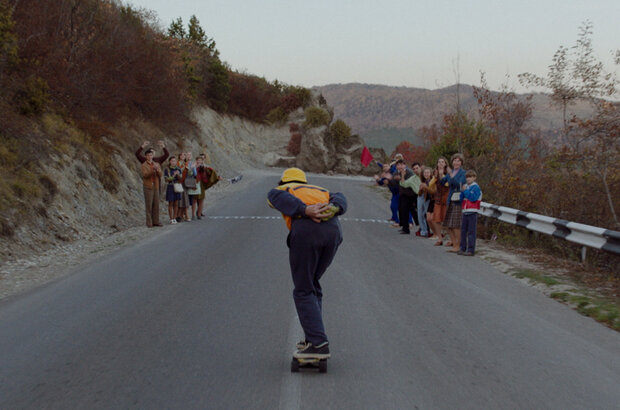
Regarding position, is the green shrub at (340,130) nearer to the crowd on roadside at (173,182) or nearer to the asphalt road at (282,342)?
the crowd on roadside at (173,182)

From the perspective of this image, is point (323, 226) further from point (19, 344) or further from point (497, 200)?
point (497, 200)

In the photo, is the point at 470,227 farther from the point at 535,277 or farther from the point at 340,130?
the point at 340,130

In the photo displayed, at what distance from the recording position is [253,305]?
645cm

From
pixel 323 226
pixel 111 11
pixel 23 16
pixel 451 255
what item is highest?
pixel 111 11

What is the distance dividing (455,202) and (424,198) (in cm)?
218

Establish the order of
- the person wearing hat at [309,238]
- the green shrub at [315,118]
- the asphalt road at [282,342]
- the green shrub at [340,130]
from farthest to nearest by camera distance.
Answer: the green shrub at [340,130]
the green shrub at [315,118]
the person wearing hat at [309,238]
the asphalt road at [282,342]

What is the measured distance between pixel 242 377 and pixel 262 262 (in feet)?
16.2

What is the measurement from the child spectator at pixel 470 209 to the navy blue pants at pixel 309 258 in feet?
22.4

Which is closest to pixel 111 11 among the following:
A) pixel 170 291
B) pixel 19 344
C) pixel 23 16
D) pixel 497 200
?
pixel 23 16

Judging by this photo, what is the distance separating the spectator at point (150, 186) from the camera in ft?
45.9

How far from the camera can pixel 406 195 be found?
14.0m

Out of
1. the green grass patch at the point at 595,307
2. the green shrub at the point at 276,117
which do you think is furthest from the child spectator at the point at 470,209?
the green shrub at the point at 276,117

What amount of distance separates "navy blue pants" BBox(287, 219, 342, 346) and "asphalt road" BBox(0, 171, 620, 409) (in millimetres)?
399

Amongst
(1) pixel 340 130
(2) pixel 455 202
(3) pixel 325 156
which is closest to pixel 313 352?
(2) pixel 455 202
